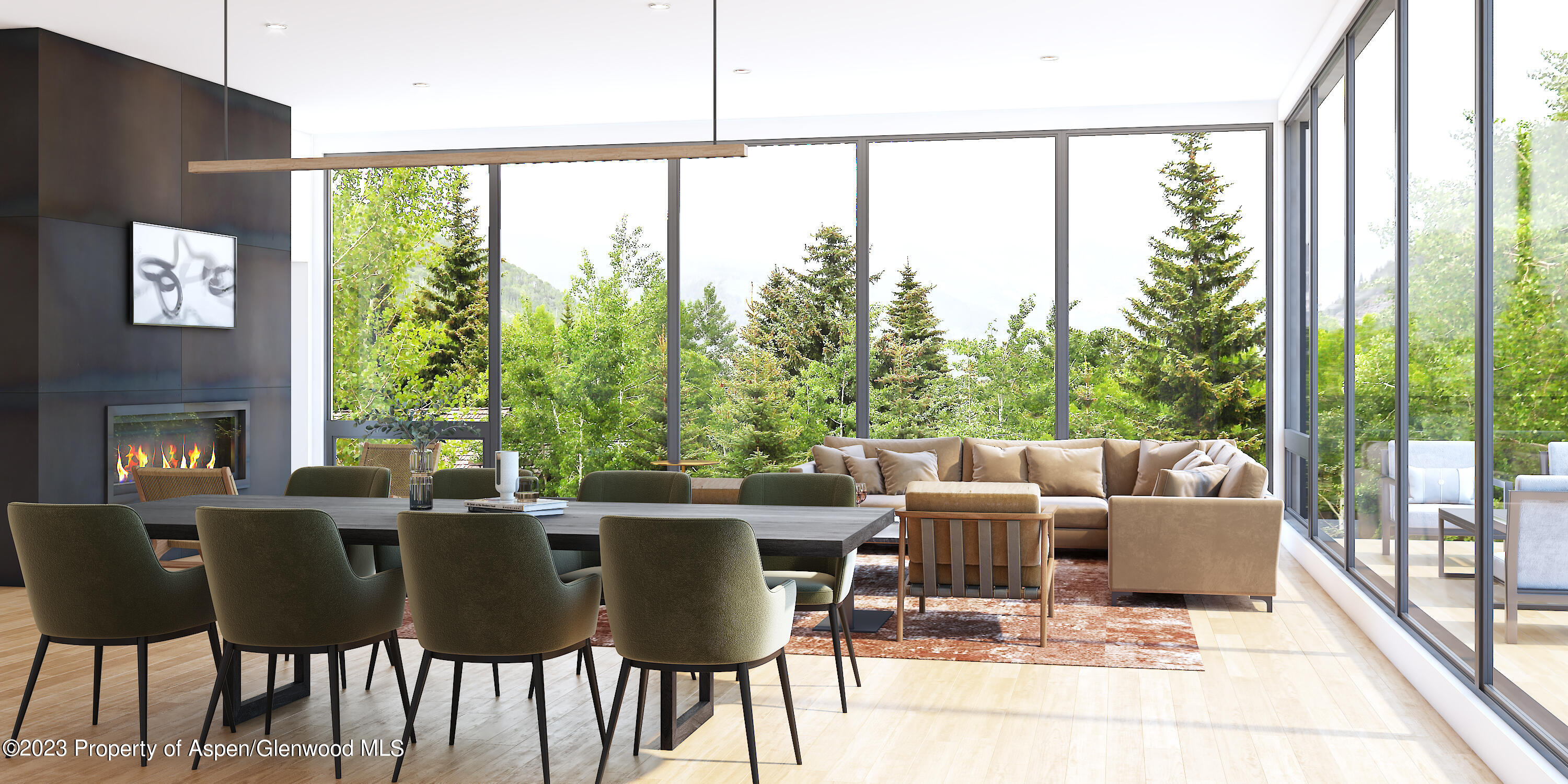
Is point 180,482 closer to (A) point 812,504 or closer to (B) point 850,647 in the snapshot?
(A) point 812,504

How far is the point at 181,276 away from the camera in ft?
23.5

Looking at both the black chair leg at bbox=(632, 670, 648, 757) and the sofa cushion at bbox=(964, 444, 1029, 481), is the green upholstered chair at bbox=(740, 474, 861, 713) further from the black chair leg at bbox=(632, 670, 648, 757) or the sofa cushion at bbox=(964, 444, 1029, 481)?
the sofa cushion at bbox=(964, 444, 1029, 481)

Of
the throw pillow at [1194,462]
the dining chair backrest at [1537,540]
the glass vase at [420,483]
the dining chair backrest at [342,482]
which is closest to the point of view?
the dining chair backrest at [1537,540]

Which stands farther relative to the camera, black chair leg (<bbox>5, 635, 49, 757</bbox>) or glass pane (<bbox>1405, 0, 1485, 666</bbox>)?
glass pane (<bbox>1405, 0, 1485, 666</bbox>)

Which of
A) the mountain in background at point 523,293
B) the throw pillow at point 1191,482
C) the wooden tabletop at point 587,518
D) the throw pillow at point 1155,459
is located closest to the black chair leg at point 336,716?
the wooden tabletop at point 587,518

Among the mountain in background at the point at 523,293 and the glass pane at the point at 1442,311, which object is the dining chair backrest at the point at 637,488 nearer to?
the glass pane at the point at 1442,311

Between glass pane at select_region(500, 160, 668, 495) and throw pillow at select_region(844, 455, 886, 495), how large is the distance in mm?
1986

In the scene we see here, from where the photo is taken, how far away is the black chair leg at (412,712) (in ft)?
11.4

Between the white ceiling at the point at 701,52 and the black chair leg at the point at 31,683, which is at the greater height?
the white ceiling at the point at 701,52

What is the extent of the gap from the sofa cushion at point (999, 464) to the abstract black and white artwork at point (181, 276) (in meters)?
5.17

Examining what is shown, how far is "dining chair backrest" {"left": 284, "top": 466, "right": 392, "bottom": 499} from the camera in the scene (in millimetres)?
5148

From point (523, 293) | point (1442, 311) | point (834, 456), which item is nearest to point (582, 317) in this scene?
point (523, 293)

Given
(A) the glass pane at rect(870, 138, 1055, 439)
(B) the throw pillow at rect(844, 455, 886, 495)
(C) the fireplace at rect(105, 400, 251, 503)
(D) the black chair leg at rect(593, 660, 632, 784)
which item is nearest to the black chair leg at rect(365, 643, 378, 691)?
(D) the black chair leg at rect(593, 660, 632, 784)

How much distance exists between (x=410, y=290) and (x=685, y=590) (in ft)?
23.4
